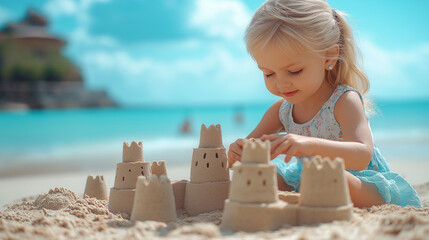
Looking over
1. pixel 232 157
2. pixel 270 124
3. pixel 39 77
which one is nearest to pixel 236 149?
pixel 232 157

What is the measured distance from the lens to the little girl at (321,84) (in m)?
2.45

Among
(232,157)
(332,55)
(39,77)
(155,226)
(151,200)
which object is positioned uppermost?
(39,77)

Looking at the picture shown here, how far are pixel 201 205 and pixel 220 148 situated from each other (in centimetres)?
33

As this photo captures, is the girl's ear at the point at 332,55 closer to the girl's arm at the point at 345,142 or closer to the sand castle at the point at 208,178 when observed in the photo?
the girl's arm at the point at 345,142

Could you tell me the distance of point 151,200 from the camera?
6.66ft

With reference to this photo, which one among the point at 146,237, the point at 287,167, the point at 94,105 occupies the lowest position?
the point at 146,237

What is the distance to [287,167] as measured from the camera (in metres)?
3.14

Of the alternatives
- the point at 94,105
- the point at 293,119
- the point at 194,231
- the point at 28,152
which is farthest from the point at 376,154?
the point at 94,105

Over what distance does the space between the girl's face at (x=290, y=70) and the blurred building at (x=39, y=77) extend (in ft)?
109

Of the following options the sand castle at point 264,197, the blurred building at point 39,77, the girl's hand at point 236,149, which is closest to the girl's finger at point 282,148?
the sand castle at point 264,197

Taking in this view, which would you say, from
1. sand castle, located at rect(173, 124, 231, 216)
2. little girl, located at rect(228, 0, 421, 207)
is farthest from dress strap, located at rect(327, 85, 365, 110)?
sand castle, located at rect(173, 124, 231, 216)

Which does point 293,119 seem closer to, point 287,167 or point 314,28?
point 287,167

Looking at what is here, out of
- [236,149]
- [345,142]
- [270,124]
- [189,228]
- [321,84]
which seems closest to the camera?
[189,228]

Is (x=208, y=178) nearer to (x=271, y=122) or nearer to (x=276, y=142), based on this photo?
(x=276, y=142)
